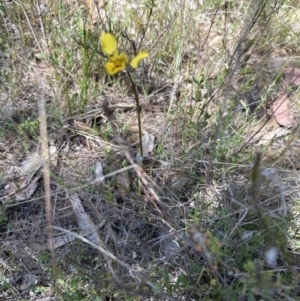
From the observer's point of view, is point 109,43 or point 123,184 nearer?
point 109,43

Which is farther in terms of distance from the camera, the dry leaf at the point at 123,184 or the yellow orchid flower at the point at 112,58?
the dry leaf at the point at 123,184

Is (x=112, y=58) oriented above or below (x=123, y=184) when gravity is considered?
above

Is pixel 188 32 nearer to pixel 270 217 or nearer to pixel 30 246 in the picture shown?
pixel 270 217

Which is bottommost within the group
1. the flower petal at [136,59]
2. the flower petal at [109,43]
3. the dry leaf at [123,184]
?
the dry leaf at [123,184]

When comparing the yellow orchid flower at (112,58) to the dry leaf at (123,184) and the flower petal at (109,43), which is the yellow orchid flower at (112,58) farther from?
the dry leaf at (123,184)

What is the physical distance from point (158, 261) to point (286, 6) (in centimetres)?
139

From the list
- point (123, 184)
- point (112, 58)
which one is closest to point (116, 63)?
point (112, 58)

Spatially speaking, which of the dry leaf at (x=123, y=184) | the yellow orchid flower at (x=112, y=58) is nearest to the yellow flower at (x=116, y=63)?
the yellow orchid flower at (x=112, y=58)

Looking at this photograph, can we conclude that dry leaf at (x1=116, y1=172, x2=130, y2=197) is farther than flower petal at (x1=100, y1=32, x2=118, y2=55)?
Yes

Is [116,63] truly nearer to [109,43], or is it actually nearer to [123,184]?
[109,43]

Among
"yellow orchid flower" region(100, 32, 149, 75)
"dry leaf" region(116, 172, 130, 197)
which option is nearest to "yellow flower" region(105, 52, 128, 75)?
"yellow orchid flower" region(100, 32, 149, 75)

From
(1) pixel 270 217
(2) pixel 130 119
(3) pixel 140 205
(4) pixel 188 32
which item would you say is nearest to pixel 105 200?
(3) pixel 140 205

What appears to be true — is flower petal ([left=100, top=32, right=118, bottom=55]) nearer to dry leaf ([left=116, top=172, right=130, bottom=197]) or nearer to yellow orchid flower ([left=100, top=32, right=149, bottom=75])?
yellow orchid flower ([left=100, top=32, right=149, bottom=75])

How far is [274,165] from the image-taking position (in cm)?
162
